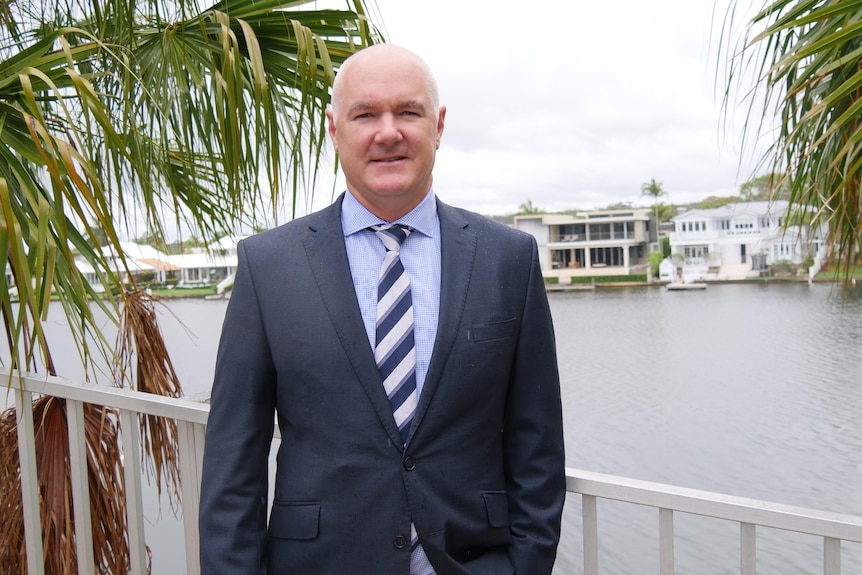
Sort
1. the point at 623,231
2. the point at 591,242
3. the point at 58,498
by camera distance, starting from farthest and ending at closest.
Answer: the point at 623,231 → the point at 591,242 → the point at 58,498

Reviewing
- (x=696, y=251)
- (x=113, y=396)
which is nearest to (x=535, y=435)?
(x=113, y=396)

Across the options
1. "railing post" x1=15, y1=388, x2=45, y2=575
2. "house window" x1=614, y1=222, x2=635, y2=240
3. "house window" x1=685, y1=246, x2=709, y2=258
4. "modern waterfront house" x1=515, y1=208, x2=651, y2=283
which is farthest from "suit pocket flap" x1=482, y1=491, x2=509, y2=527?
"house window" x1=614, y1=222, x2=635, y2=240

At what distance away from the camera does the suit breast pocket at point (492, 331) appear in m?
1.15

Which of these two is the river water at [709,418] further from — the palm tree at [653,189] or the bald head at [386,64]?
the palm tree at [653,189]

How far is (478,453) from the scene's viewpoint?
116 centimetres

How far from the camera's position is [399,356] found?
3.78ft

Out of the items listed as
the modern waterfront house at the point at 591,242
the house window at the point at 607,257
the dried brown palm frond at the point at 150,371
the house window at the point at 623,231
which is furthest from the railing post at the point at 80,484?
the house window at the point at 623,231

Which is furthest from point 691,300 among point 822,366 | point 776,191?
point 776,191

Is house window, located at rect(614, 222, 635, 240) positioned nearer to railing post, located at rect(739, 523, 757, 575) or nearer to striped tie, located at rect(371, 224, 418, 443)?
railing post, located at rect(739, 523, 757, 575)

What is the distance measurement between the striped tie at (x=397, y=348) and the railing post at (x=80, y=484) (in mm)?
1078

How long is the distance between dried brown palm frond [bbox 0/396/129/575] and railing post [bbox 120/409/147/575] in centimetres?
30

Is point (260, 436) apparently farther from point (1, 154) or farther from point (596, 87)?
point (596, 87)

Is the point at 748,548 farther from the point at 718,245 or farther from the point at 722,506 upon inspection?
the point at 718,245

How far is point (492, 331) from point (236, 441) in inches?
17.0
